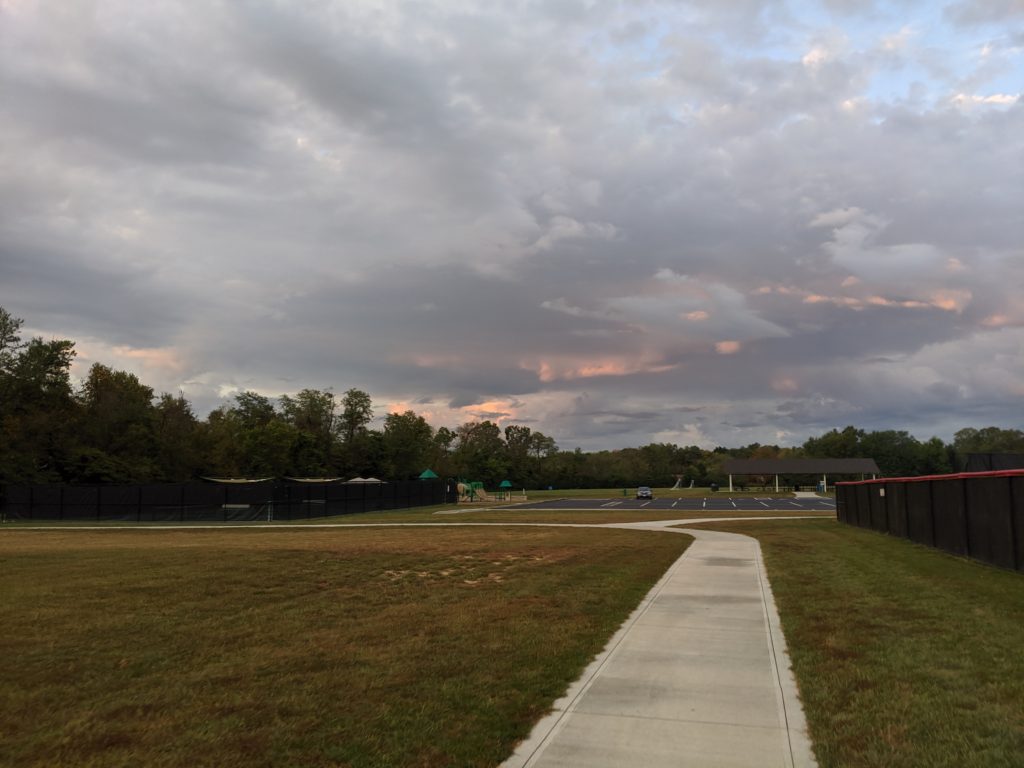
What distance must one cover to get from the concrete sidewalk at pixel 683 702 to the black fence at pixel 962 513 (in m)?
7.35

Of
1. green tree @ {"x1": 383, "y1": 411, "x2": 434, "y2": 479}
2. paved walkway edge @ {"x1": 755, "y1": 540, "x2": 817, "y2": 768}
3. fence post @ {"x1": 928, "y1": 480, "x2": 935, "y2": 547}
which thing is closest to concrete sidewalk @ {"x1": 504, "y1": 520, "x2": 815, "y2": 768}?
paved walkway edge @ {"x1": 755, "y1": 540, "x2": 817, "y2": 768}

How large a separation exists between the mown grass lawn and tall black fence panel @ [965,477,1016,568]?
6892mm

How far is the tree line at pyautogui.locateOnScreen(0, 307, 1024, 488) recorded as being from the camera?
58050 mm

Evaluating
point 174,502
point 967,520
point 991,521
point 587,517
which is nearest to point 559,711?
point 991,521

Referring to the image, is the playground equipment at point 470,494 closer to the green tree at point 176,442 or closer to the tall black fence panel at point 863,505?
the green tree at point 176,442

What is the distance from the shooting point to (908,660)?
7.16 m

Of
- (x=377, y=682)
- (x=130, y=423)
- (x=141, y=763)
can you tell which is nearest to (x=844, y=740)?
(x=377, y=682)

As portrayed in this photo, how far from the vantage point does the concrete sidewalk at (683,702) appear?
472cm

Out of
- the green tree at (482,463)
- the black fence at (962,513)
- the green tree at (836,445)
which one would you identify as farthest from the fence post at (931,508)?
the green tree at (836,445)

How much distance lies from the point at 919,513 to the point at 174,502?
37070mm

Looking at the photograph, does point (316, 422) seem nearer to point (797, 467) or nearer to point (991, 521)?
point (797, 467)

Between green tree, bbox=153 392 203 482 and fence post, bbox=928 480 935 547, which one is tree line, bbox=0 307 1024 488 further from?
fence post, bbox=928 480 935 547

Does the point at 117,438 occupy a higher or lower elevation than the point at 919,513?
higher

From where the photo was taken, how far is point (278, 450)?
277 feet
